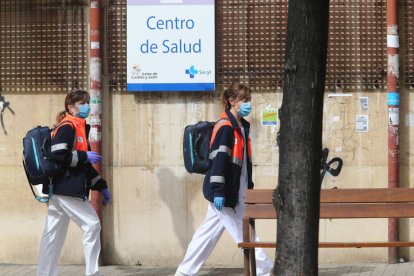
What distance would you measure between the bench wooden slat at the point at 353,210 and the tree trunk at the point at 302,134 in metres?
2.40

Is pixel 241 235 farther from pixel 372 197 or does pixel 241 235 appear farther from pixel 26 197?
pixel 26 197

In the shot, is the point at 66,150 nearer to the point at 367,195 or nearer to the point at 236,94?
the point at 236,94

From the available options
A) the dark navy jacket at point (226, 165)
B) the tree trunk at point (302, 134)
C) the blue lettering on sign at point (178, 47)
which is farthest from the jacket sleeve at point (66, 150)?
the tree trunk at point (302, 134)

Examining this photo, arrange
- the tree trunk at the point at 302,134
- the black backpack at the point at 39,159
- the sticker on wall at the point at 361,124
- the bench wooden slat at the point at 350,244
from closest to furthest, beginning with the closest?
1. the tree trunk at the point at 302,134
2. the bench wooden slat at the point at 350,244
3. the black backpack at the point at 39,159
4. the sticker on wall at the point at 361,124

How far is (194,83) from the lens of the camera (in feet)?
33.5

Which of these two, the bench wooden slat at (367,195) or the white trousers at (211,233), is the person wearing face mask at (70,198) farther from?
the bench wooden slat at (367,195)

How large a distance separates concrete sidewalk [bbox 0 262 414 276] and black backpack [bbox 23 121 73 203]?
4.87 ft

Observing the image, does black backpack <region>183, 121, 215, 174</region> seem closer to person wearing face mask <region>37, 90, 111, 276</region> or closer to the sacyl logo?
person wearing face mask <region>37, 90, 111, 276</region>

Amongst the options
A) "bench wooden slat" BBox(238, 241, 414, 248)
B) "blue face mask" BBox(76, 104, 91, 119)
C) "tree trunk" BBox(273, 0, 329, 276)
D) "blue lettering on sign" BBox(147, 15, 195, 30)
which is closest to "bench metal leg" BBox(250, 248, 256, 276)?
"bench wooden slat" BBox(238, 241, 414, 248)

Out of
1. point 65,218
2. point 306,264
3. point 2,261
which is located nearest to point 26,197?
point 2,261

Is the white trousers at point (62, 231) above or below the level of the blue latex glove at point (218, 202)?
below

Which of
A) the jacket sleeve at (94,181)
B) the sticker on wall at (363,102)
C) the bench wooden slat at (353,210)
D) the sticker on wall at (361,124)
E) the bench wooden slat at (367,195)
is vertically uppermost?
the sticker on wall at (363,102)

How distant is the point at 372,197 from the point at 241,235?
1189 millimetres

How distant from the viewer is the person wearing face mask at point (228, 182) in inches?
337
